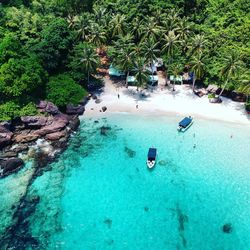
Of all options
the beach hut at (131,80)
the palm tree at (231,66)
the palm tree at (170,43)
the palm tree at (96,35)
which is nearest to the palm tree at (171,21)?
the palm tree at (170,43)

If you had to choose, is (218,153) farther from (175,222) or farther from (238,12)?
(238,12)

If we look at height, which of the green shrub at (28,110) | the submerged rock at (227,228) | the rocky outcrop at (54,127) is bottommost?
the submerged rock at (227,228)

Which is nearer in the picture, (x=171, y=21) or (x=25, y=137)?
(x=25, y=137)

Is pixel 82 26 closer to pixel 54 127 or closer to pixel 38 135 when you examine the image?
pixel 54 127

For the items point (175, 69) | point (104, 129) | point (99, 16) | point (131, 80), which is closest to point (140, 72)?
point (131, 80)

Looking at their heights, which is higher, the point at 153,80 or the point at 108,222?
the point at 153,80

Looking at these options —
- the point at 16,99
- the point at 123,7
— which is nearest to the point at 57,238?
the point at 16,99

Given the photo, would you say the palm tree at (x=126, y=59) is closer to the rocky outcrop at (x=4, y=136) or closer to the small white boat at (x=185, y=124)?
the small white boat at (x=185, y=124)
